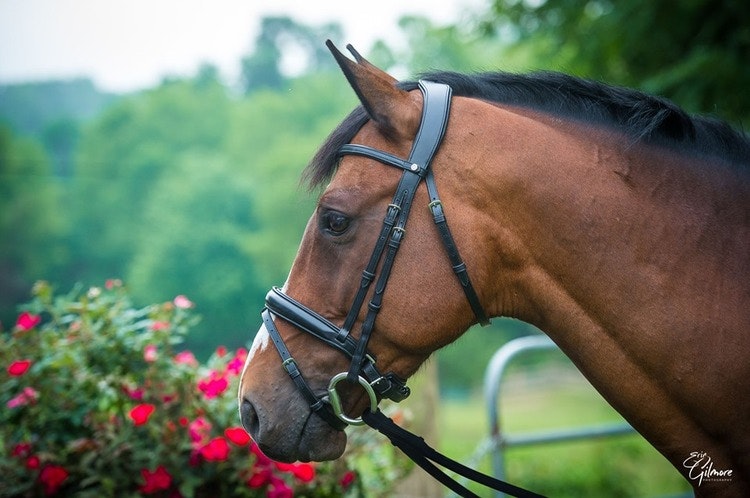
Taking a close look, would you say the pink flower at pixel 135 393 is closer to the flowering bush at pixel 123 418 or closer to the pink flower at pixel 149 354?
the flowering bush at pixel 123 418

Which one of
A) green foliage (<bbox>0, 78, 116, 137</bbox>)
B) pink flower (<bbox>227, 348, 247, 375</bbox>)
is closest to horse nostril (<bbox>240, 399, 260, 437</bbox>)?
pink flower (<bbox>227, 348, 247, 375</bbox>)

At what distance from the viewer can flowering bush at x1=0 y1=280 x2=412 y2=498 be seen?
2836 mm

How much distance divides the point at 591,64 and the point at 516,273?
14.4ft

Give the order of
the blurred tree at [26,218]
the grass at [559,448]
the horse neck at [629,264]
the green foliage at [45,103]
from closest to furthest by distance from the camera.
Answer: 1. the horse neck at [629,264]
2. the blurred tree at [26,218]
3. the green foliage at [45,103]
4. the grass at [559,448]

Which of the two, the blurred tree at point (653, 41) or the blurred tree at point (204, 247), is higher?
the blurred tree at point (653, 41)

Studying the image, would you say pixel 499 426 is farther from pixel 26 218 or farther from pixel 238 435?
pixel 26 218

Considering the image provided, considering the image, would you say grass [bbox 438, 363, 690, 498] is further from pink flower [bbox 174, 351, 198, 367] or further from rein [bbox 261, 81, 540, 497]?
rein [bbox 261, 81, 540, 497]

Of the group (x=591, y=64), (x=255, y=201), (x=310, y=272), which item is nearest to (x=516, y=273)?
(x=310, y=272)

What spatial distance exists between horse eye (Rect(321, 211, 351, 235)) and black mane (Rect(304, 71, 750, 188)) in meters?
0.22

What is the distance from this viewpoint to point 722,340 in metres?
1.91

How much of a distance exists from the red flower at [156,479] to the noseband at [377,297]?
3.72 feet

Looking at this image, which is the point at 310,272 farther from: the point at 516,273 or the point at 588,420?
the point at 588,420

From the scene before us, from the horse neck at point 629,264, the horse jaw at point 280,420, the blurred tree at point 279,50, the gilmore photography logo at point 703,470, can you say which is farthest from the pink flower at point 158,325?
the blurred tree at point 279,50

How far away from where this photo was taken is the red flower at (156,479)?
274 centimetres
